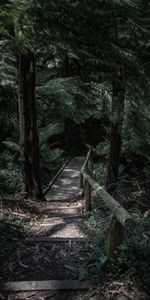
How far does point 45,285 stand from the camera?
3.25 meters

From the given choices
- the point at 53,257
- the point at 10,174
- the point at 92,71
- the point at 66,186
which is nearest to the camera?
the point at 53,257

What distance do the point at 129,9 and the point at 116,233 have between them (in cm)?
343

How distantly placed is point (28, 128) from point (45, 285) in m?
4.80

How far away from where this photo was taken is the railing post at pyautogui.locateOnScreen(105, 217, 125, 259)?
11.2 feet

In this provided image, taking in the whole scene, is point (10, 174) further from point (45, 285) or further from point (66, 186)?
point (45, 285)

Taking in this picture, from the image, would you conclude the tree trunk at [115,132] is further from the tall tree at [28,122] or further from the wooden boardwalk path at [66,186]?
the wooden boardwalk path at [66,186]

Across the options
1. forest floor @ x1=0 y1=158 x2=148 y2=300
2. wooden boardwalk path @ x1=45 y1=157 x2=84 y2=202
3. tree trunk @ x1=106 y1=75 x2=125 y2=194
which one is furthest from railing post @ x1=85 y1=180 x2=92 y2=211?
wooden boardwalk path @ x1=45 y1=157 x2=84 y2=202

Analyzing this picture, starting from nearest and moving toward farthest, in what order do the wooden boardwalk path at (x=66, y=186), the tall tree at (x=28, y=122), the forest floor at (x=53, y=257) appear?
the forest floor at (x=53, y=257) → the tall tree at (x=28, y=122) → the wooden boardwalk path at (x=66, y=186)

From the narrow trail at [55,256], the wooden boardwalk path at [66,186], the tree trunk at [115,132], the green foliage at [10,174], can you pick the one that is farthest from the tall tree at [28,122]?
the tree trunk at [115,132]

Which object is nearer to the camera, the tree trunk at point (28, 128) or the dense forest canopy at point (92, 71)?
the dense forest canopy at point (92, 71)

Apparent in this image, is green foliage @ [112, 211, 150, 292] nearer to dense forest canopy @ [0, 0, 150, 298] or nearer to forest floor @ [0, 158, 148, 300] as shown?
forest floor @ [0, 158, 148, 300]

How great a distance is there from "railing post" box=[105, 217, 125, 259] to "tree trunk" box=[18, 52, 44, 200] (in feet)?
14.8

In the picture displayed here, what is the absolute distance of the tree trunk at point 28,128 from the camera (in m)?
7.34

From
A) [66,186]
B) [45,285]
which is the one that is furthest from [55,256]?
[66,186]
